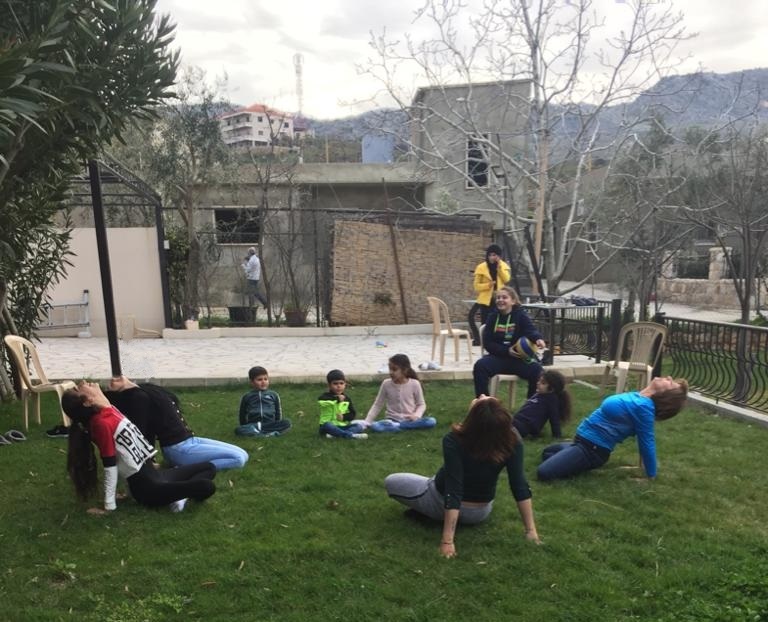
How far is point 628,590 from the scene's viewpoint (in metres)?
3.05

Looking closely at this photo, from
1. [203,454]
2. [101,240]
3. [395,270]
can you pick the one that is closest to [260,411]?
[203,454]

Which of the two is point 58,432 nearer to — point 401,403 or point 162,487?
point 162,487

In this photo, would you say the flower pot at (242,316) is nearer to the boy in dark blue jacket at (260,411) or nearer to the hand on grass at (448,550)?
the boy in dark blue jacket at (260,411)

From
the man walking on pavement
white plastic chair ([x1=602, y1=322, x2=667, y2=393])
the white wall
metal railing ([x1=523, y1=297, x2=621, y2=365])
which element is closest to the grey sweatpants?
white plastic chair ([x1=602, y1=322, x2=667, y2=393])

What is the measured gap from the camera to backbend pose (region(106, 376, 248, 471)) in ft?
14.4

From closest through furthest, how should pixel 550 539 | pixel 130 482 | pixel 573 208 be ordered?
pixel 550 539 < pixel 130 482 < pixel 573 208

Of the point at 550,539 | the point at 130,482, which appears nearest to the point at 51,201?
the point at 130,482

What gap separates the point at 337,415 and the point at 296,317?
7.82 meters

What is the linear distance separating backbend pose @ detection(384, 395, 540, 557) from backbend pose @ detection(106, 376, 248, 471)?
184cm

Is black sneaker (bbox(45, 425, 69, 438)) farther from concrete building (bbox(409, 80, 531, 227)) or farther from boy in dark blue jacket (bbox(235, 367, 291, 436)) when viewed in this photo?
concrete building (bbox(409, 80, 531, 227))

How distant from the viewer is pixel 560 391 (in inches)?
220

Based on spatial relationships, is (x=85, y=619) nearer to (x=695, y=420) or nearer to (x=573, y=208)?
A: (x=695, y=420)

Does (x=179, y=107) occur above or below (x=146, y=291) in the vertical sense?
above

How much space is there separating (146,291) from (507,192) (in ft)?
26.7
